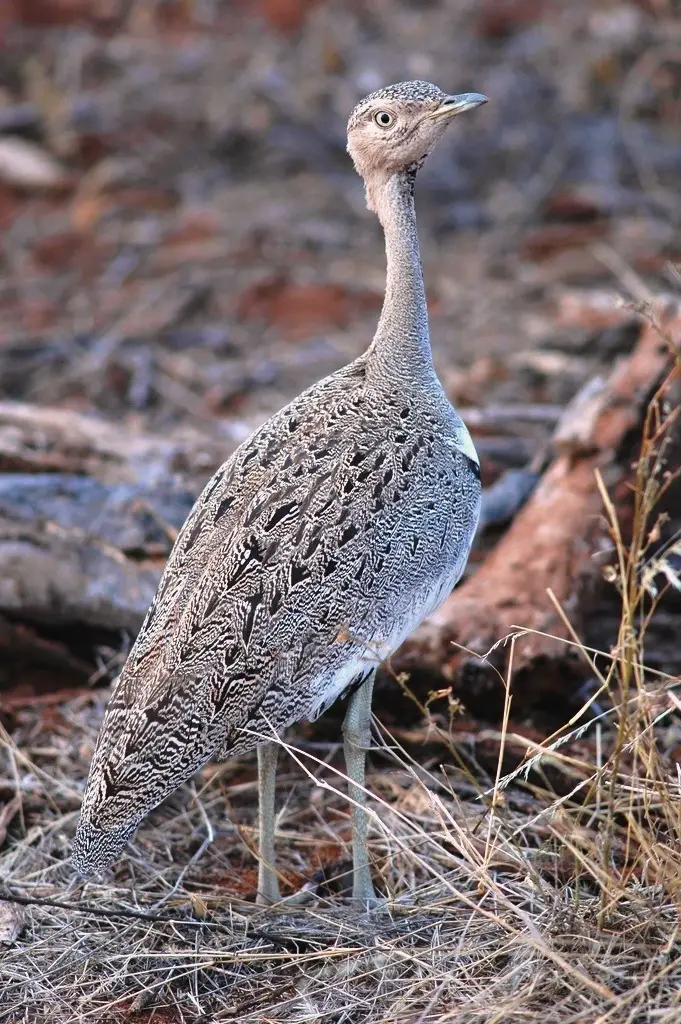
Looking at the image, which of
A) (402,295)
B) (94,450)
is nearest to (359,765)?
(402,295)

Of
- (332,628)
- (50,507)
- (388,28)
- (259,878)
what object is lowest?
(259,878)

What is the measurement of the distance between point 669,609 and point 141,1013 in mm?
2684

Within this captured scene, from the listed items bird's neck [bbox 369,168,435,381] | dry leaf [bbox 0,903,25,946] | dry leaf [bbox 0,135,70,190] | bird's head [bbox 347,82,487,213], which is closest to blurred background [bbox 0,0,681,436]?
dry leaf [bbox 0,135,70,190]

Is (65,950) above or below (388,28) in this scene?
below

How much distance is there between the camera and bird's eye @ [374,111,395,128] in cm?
367

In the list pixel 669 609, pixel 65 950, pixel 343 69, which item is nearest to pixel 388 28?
pixel 343 69

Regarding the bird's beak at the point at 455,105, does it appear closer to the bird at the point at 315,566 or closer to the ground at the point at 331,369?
the bird at the point at 315,566

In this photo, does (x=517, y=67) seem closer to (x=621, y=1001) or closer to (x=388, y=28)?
(x=388, y=28)

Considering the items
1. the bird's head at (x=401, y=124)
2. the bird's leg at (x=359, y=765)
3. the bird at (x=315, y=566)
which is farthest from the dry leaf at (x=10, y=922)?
the bird's head at (x=401, y=124)

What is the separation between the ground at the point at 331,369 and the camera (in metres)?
2.98

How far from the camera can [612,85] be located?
32.3 ft

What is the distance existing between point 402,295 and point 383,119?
54 cm

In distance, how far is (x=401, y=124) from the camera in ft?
12.0

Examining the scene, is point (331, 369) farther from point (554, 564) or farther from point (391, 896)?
point (391, 896)
